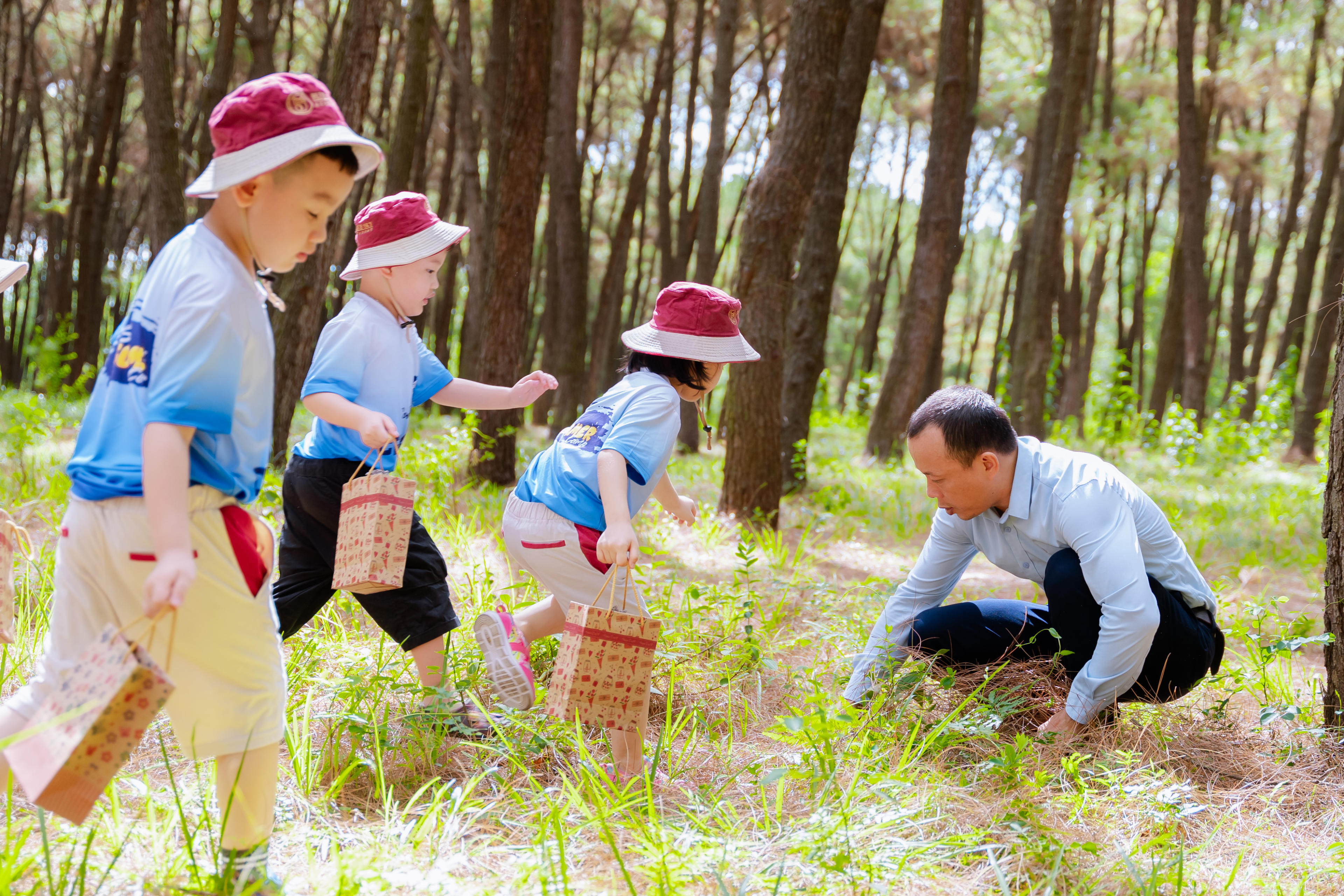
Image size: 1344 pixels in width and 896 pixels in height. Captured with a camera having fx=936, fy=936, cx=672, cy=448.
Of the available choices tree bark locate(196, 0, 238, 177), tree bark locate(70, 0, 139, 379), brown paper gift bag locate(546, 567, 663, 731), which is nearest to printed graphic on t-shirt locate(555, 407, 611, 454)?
brown paper gift bag locate(546, 567, 663, 731)

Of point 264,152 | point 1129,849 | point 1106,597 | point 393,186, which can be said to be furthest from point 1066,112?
point 264,152

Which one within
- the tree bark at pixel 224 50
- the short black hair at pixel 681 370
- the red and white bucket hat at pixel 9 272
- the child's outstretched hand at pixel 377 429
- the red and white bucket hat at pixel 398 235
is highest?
the tree bark at pixel 224 50

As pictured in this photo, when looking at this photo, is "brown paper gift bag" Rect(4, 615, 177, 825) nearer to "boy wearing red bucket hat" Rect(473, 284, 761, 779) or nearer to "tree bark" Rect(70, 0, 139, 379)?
"boy wearing red bucket hat" Rect(473, 284, 761, 779)

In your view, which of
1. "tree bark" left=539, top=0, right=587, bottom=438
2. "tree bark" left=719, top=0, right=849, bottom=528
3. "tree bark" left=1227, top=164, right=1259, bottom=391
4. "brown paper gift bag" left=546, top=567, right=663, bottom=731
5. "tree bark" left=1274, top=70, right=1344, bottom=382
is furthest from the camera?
"tree bark" left=1227, top=164, right=1259, bottom=391

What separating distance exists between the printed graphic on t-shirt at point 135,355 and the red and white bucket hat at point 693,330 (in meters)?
1.29

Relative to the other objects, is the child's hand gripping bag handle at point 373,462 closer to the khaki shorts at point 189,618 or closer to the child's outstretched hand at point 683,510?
the khaki shorts at point 189,618

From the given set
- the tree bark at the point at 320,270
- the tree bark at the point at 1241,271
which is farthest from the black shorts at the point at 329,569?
the tree bark at the point at 1241,271

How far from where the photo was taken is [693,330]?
2.61 metres

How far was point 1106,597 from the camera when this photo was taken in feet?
8.18

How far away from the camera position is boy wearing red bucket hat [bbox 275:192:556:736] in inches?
98.1

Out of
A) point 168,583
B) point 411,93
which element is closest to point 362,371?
point 168,583

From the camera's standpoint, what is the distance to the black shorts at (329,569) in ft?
8.48

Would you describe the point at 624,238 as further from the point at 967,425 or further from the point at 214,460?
the point at 214,460

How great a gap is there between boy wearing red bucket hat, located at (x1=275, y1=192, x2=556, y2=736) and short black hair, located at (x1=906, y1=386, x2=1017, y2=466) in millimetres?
1072
